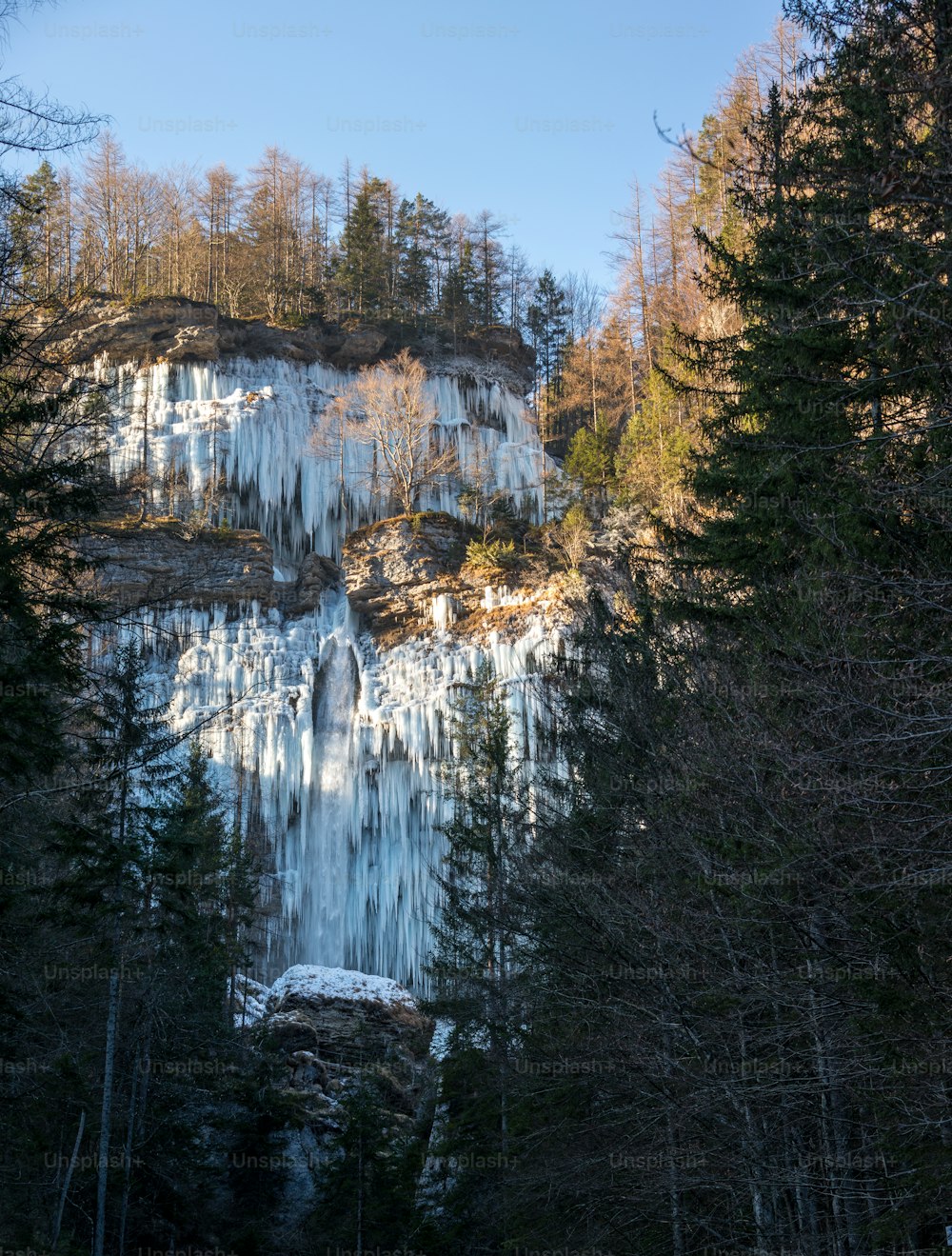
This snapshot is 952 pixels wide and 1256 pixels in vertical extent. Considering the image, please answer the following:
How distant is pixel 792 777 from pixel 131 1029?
13152 millimetres

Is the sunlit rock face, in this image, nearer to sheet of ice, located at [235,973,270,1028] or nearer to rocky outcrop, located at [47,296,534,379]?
rocky outcrop, located at [47,296,534,379]

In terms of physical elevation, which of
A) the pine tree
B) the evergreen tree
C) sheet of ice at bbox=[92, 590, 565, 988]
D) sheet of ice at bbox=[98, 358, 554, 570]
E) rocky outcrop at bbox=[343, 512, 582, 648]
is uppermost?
the evergreen tree

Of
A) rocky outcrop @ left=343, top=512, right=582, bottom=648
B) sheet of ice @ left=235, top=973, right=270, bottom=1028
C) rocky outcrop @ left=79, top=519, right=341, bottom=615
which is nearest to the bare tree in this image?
rocky outcrop @ left=343, top=512, right=582, bottom=648

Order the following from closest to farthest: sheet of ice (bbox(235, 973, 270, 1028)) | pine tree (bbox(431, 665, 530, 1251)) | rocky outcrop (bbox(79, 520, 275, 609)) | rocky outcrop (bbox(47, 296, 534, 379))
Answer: pine tree (bbox(431, 665, 530, 1251)) < sheet of ice (bbox(235, 973, 270, 1028)) < rocky outcrop (bbox(79, 520, 275, 609)) < rocky outcrop (bbox(47, 296, 534, 379))

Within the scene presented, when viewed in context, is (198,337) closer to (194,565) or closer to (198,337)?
(198,337)

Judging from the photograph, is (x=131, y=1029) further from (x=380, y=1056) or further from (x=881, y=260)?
(x=881, y=260)

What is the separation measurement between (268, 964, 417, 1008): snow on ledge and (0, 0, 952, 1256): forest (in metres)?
2.81

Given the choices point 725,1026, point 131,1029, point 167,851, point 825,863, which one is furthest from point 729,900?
point 131,1029

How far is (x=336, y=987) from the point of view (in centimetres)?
2739

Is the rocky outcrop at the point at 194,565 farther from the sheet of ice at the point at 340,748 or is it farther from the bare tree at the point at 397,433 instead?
the bare tree at the point at 397,433

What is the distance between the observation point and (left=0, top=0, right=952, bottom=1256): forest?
712 cm

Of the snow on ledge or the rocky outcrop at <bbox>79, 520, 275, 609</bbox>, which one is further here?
the rocky outcrop at <bbox>79, 520, 275, 609</bbox>

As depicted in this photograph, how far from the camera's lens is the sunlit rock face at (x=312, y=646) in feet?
108

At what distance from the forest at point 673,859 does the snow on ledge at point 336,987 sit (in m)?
2.81
